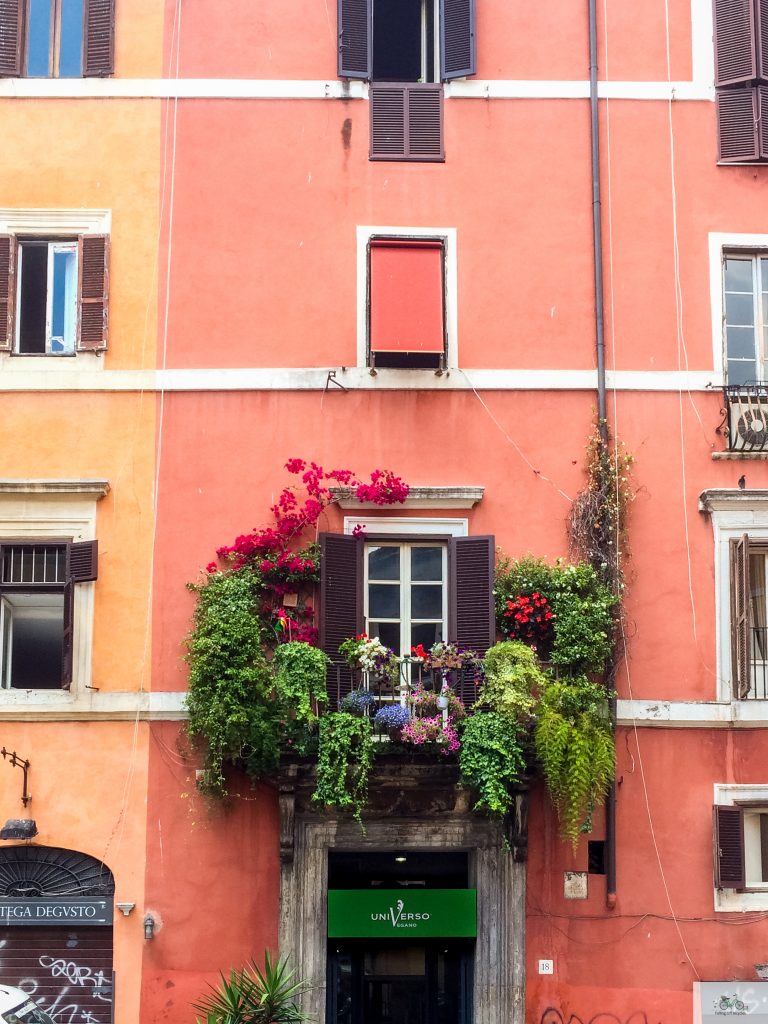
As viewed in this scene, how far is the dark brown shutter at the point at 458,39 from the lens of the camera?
54.1 ft

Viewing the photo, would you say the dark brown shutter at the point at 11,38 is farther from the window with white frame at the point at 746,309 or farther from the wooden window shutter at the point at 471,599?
the window with white frame at the point at 746,309

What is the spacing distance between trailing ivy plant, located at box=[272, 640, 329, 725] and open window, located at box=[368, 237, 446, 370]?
3196mm

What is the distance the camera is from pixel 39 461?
1582cm

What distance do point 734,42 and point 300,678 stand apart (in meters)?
8.38

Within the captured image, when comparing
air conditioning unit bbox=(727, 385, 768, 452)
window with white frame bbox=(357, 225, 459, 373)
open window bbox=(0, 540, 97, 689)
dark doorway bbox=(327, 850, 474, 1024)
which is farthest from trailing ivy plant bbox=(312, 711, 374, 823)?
air conditioning unit bbox=(727, 385, 768, 452)

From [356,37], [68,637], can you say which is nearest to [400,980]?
[68,637]

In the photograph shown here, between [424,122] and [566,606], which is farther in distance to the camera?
[424,122]

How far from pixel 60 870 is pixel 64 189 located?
7037mm

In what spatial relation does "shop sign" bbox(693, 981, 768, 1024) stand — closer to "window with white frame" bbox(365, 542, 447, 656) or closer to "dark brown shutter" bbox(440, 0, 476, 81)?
"window with white frame" bbox(365, 542, 447, 656)

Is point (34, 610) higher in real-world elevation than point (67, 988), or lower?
higher

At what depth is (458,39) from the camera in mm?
16547

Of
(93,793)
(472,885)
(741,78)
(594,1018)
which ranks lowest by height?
(594,1018)

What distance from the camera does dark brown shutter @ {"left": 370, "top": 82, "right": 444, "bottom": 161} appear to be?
16.4m

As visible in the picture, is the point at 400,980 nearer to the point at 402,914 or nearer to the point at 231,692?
the point at 402,914
